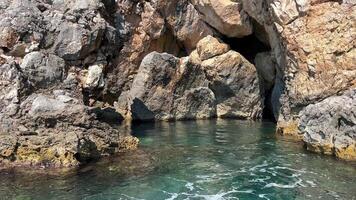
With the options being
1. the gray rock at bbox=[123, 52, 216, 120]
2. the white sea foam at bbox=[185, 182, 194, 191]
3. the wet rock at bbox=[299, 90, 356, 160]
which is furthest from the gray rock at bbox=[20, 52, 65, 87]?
the wet rock at bbox=[299, 90, 356, 160]

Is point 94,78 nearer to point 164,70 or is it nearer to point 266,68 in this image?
point 164,70

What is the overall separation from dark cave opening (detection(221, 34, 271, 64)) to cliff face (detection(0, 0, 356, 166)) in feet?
0.40

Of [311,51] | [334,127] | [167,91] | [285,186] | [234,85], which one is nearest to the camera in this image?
[285,186]

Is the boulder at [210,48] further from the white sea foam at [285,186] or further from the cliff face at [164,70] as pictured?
the white sea foam at [285,186]

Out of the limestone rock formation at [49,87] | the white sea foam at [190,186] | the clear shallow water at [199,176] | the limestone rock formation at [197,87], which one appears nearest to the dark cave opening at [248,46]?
the limestone rock formation at [197,87]

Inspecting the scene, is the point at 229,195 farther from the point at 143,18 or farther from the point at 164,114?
the point at 143,18

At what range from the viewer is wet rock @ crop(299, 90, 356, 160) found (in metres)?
24.8

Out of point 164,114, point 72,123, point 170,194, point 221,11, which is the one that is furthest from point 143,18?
point 170,194

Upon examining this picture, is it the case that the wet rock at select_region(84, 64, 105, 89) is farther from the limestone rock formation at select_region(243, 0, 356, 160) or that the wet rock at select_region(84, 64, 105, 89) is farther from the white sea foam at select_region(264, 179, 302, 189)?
the white sea foam at select_region(264, 179, 302, 189)

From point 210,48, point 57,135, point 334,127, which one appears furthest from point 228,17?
point 57,135

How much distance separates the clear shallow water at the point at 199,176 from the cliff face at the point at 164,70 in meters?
1.75

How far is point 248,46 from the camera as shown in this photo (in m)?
51.1

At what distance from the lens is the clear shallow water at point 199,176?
19.0 meters

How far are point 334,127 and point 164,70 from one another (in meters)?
19.5
